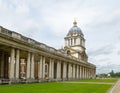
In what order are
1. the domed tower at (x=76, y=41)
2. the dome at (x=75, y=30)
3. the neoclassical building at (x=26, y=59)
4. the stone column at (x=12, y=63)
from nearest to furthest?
the stone column at (x=12, y=63), the neoclassical building at (x=26, y=59), the domed tower at (x=76, y=41), the dome at (x=75, y=30)

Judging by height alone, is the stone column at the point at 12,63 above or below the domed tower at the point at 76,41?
below

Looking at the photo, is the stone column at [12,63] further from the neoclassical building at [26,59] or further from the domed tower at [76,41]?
the domed tower at [76,41]

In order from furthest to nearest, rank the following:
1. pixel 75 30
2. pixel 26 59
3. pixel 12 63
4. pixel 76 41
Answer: pixel 75 30 → pixel 76 41 → pixel 26 59 → pixel 12 63

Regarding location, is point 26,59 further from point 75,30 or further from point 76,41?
point 75,30

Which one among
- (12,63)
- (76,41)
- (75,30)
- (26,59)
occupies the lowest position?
(12,63)

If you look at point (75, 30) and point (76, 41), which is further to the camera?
point (75, 30)

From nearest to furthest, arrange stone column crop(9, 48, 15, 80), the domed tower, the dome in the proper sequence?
stone column crop(9, 48, 15, 80) → the domed tower → the dome

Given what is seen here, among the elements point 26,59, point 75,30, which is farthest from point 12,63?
point 75,30

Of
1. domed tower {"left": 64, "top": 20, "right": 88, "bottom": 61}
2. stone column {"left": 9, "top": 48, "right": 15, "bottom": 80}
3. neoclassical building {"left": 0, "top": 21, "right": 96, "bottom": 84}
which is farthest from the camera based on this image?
domed tower {"left": 64, "top": 20, "right": 88, "bottom": 61}

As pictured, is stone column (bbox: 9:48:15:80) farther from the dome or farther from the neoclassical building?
the dome

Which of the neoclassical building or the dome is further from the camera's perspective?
the dome

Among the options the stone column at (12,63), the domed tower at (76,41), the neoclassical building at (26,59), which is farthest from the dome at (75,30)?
the stone column at (12,63)

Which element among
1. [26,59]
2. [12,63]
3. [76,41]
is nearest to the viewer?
[12,63]

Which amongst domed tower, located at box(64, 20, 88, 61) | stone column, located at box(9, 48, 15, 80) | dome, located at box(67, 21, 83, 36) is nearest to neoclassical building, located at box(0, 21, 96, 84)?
stone column, located at box(9, 48, 15, 80)
